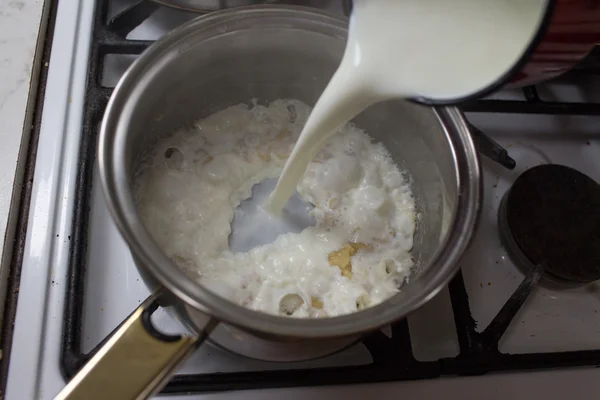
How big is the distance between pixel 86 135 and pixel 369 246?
1.40ft

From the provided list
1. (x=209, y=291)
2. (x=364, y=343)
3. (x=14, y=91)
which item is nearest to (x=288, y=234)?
(x=364, y=343)

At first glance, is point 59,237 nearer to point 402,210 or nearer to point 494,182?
point 402,210

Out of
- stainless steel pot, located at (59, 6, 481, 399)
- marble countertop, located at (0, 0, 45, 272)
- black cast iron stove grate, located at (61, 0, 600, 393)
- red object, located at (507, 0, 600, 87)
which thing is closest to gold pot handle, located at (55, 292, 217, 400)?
stainless steel pot, located at (59, 6, 481, 399)

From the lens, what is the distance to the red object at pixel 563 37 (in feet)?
1.44

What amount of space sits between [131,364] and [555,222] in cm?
59

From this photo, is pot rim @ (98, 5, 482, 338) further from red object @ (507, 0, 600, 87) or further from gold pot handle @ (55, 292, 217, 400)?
red object @ (507, 0, 600, 87)

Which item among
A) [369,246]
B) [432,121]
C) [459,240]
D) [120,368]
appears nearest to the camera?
[120,368]

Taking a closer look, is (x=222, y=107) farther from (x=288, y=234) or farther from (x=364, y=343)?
(x=364, y=343)

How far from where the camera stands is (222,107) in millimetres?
870

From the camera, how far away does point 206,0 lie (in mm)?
820

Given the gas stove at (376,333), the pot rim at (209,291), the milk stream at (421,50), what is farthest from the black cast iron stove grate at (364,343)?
the milk stream at (421,50)

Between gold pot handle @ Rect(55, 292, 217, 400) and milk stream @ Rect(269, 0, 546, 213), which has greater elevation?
milk stream @ Rect(269, 0, 546, 213)

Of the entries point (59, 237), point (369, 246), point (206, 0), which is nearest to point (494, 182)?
point (369, 246)

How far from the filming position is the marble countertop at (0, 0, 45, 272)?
2.35 feet
